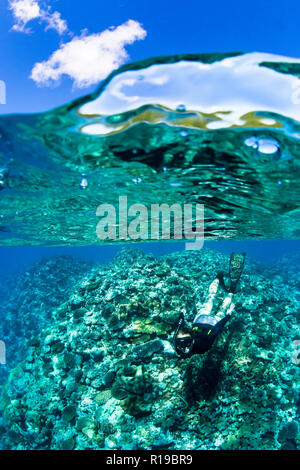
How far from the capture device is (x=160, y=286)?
33.9ft

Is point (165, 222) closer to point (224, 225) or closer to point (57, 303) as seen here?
point (224, 225)

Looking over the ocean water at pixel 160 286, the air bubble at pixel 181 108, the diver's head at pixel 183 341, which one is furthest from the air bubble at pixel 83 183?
the diver's head at pixel 183 341

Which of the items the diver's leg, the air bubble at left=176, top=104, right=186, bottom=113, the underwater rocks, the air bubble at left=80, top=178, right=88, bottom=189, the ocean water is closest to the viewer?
the ocean water

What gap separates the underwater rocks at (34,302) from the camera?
54.5ft

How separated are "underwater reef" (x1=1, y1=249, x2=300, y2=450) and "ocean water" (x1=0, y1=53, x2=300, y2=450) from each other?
0.13 feet

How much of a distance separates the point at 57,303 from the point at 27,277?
5.74 meters

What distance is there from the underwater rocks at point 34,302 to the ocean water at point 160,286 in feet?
24.8

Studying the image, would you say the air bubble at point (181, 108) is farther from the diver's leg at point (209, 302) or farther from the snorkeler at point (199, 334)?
the diver's leg at point (209, 302)

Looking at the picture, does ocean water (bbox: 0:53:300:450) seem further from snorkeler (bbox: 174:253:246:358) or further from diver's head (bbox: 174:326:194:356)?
diver's head (bbox: 174:326:194:356)

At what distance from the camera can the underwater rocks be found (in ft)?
54.5

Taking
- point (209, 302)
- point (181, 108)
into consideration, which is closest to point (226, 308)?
point (209, 302)

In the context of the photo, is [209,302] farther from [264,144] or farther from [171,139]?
[171,139]

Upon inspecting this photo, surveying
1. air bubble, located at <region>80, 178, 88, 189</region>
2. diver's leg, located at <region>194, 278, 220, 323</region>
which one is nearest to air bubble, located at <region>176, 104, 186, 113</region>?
air bubble, located at <region>80, 178, 88, 189</region>

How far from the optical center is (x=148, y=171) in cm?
823
